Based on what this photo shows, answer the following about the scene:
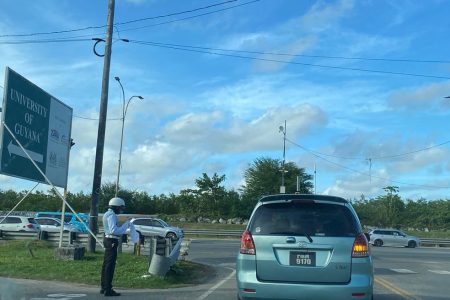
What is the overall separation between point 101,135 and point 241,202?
46.6 m

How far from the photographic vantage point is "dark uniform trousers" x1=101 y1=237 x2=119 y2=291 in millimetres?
10688

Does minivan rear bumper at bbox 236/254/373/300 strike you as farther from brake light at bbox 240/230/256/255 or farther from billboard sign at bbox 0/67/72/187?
billboard sign at bbox 0/67/72/187

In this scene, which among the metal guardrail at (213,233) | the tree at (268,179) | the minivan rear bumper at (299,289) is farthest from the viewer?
the tree at (268,179)

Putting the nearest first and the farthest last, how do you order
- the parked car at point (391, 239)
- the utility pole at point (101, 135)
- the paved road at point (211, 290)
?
the paved road at point (211, 290)
the utility pole at point (101, 135)
the parked car at point (391, 239)

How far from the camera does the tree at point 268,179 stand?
64500 millimetres

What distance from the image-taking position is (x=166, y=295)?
1095cm

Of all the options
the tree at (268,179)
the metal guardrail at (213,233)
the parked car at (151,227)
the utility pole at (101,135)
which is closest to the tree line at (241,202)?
the tree at (268,179)

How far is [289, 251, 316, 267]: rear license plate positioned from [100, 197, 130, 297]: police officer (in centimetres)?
440

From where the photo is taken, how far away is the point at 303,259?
7645 mm

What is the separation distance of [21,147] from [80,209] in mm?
61361

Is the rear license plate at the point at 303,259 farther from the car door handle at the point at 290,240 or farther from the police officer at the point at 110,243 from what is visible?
the police officer at the point at 110,243

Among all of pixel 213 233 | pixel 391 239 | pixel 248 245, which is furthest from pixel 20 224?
pixel 248 245

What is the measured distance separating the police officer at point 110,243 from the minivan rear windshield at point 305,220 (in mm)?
3866

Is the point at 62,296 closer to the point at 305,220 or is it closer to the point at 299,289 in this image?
the point at 299,289
